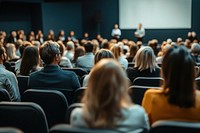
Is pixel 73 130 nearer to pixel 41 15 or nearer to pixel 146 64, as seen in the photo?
pixel 146 64

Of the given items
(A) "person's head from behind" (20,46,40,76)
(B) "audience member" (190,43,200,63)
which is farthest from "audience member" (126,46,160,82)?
(B) "audience member" (190,43,200,63)

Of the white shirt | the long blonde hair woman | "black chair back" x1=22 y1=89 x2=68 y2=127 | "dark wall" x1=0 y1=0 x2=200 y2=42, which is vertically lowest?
"black chair back" x1=22 y1=89 x2=68 y2=127

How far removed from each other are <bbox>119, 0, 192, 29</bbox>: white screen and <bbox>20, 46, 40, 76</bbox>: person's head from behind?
12490mm

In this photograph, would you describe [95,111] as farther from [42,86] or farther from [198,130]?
[42,86]

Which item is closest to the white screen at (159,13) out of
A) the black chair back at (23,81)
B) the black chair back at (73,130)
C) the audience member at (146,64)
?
the audience member at (146,64)

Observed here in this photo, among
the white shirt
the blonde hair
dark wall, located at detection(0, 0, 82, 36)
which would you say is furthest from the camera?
the white shirt

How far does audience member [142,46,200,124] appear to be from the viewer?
2025 mm

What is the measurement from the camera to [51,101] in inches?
112

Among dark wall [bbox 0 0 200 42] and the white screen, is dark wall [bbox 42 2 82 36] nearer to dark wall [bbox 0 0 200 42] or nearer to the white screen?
dark wall [bbox 0 0 200 42]

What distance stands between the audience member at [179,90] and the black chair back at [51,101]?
1000 millimetres

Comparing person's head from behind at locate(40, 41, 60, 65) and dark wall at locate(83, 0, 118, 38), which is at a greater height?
dark wall at locate(83, 0, 118, 38)

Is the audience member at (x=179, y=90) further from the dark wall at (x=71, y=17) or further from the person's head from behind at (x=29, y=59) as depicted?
the dark wall at (x=71, y=17)

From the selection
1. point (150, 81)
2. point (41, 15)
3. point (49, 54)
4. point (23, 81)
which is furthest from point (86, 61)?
point (41, 15)

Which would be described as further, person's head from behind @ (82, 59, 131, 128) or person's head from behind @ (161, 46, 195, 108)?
person's head from behind @ (161, 46, 195, 108)
